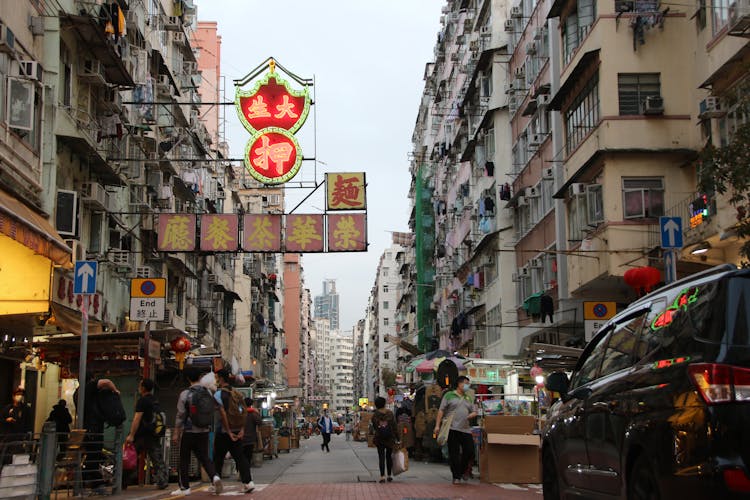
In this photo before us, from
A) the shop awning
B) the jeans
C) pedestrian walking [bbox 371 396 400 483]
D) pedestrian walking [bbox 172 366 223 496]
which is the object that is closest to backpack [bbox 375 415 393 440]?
pedestrian walking [bbox 371 396 400 483]

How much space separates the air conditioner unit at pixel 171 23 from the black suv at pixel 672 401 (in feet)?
111

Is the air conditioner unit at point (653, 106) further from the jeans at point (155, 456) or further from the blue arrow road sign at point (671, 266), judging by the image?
the jeans at point (155, 456)

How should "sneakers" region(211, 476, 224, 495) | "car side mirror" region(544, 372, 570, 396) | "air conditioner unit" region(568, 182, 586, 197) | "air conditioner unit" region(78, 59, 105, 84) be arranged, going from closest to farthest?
1. "car side mirror" region(544, 372, 570, 396)
2. "sneakers" region(211, 476, 224, 495)
3. "air conditioner unit" region(78, 59, 105, 84)
4. "air conditioner unit" region(568, 182, 586, 197)

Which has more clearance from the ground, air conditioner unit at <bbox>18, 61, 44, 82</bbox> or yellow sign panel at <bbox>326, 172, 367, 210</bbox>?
air conditioner unit at <bbox>18, 61, 44, 82</bbox>

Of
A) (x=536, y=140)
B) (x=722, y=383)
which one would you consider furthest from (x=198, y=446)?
(x=536, y=140)

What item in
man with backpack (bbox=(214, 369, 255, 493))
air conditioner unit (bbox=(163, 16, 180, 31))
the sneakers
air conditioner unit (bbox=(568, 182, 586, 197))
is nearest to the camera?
the sneakers

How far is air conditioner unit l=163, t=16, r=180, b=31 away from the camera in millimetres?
39156

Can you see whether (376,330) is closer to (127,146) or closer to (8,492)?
(127,146)

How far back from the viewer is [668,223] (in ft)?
48.0

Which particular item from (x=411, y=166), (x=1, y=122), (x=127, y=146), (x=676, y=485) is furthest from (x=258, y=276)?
(x=676, y=485)

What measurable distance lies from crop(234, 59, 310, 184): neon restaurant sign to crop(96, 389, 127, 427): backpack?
13.2 meters

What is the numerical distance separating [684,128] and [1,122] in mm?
15648

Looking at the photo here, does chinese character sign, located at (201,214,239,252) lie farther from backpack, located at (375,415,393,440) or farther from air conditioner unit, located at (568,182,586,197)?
backpack, located at (375,415,393,440)

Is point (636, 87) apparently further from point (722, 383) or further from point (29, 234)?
point (722, 383)
